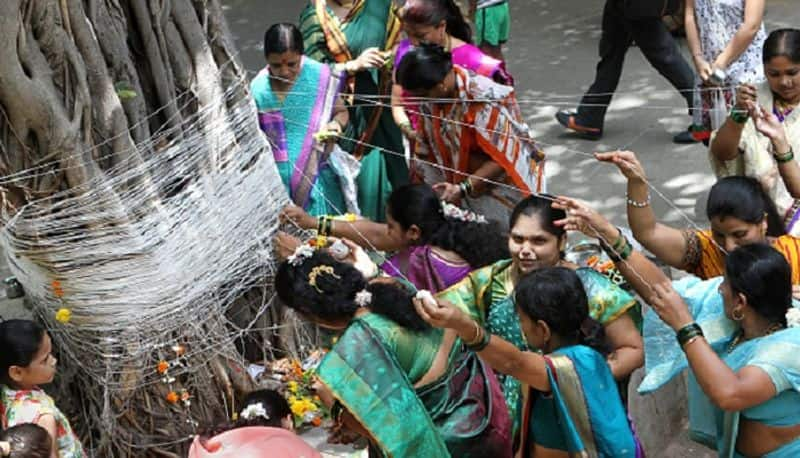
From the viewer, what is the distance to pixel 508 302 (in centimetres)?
370

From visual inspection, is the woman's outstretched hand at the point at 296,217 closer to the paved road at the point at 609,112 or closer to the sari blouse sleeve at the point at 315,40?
the paved road at the point at 609,112

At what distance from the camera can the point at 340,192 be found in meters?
5.21

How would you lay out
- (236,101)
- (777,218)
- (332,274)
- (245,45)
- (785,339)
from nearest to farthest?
(785,339), (332,274), (777,218), (236,101), (245,45)

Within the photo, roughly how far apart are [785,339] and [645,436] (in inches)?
55.1

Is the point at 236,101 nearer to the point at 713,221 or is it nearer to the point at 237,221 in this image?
the point at 237,221

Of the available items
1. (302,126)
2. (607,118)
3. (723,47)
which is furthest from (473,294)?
(607,118)

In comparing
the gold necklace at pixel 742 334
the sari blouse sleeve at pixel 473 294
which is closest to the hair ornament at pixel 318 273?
the sari blouse sleeve at pixel 473 294

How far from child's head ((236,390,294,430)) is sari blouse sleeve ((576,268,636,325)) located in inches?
39.6

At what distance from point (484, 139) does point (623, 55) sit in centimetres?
263

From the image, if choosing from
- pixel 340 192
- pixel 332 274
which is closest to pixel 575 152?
pixel 340 192

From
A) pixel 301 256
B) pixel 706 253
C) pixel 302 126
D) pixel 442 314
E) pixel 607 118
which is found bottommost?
pixel 607 118

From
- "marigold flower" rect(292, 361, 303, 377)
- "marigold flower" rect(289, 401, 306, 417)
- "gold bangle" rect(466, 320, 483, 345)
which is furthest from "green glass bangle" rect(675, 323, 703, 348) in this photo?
"marigold flower" rect(292, 361, 303, 377)

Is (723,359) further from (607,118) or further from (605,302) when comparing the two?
(607,118)

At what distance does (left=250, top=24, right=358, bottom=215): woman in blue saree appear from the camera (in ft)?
16.2
